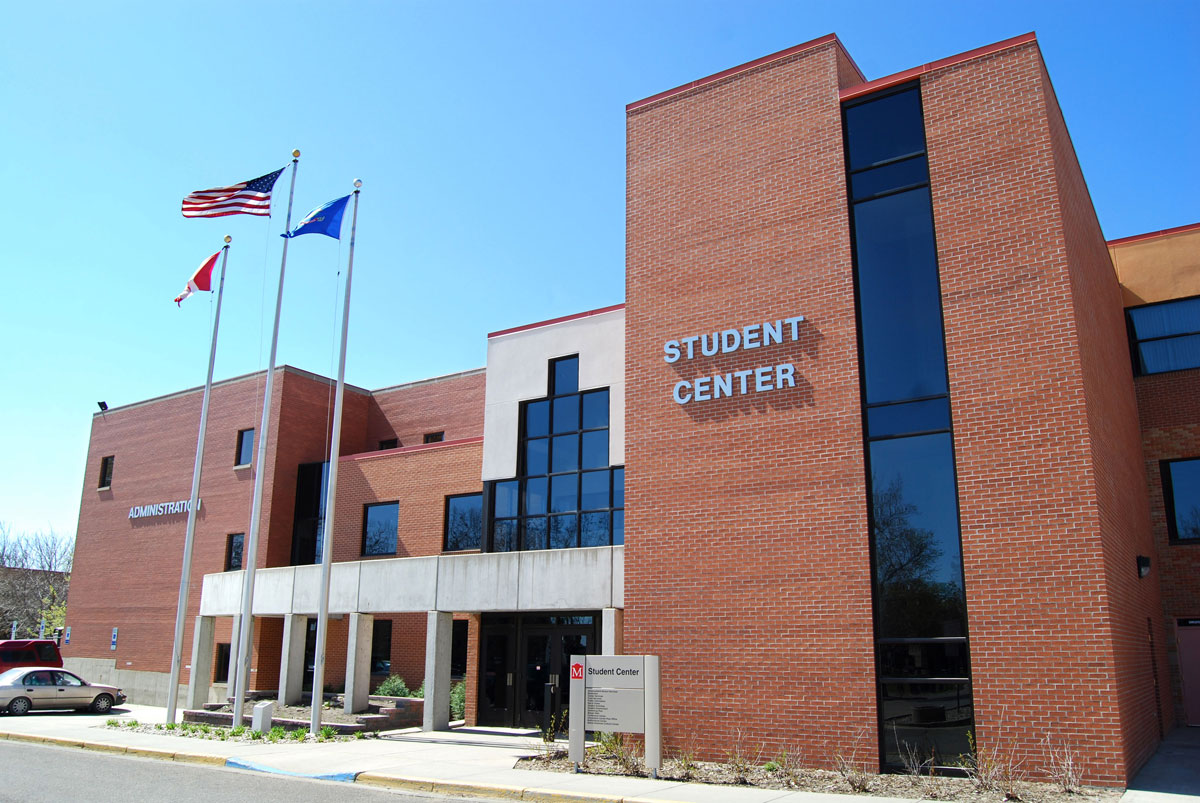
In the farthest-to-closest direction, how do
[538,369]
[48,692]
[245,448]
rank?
[245,448]
[48,692]
[538,369]

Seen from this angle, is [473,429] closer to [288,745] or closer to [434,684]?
[434,684]

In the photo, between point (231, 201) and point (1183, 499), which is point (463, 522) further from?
point (1183, 499)

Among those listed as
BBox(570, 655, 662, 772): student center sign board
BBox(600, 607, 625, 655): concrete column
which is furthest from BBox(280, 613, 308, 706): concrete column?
BBox(570, 655, 662, 772): student center sign board

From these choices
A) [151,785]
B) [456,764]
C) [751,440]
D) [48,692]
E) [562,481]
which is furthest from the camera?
[48,692]

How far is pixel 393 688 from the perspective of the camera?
27.5m

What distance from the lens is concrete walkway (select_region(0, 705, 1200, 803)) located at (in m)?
12.3

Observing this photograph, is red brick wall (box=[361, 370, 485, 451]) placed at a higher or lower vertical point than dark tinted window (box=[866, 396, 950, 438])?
higher

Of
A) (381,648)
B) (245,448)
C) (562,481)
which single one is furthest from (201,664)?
(562,481)

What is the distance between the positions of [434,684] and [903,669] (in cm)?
1177

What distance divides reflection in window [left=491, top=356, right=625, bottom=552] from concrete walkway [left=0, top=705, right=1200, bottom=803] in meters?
5.11

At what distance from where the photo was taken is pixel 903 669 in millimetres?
14188

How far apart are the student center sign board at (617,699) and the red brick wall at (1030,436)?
4869 millimetres

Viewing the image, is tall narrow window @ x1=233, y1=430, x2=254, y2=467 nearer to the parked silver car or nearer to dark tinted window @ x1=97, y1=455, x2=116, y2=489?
dark tinted window @ x1=97, y1=455, x2=116, y2=489

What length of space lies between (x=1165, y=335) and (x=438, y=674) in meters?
19.3
